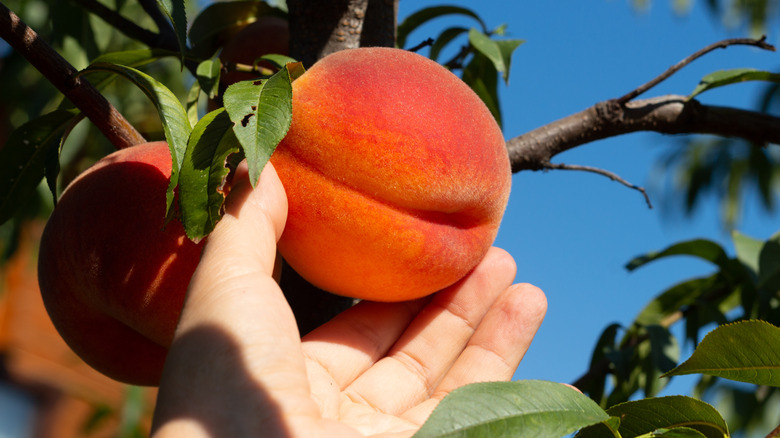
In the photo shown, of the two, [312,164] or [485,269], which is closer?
[312,164]

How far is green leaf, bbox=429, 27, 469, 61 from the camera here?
1.15 meters

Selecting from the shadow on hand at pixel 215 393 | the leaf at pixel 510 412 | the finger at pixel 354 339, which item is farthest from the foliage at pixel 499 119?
the finger at pixel 354 339

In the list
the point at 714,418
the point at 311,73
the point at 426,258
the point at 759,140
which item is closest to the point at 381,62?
the point at 311,73

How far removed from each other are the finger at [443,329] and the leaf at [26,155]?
0.46m

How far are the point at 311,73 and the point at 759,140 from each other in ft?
2.46

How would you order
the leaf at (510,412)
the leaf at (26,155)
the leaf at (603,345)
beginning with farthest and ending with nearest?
the leaf at (603,345)
the leaf at (26,155)
the leaf at (510,412)

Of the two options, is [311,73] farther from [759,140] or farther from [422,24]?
[759,140]

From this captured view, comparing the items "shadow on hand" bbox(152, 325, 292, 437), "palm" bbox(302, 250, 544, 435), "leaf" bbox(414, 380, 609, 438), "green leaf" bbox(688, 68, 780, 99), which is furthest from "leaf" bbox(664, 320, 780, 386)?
"green leaf" bbox(688, 68, 780, 99)

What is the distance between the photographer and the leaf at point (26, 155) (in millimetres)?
736

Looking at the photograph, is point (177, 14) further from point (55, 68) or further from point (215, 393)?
point (215, 393)

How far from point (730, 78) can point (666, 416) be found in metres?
0.56

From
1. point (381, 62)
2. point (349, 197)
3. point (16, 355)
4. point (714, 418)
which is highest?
point (381, 62)

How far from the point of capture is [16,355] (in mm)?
5082

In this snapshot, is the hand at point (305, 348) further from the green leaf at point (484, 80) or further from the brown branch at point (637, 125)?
the green leaf at point (484, 80)
